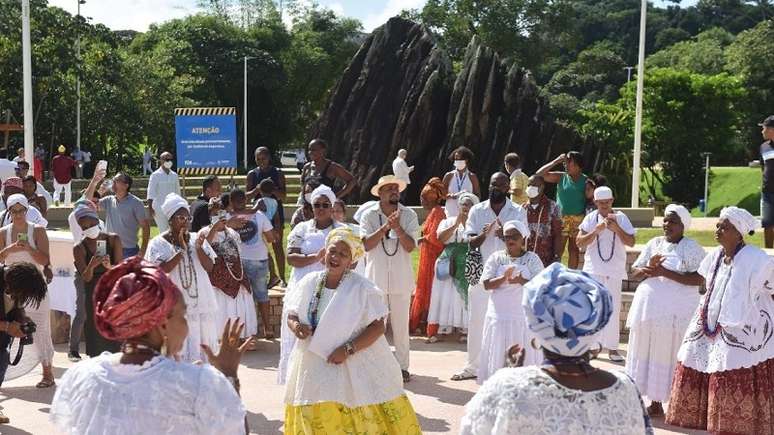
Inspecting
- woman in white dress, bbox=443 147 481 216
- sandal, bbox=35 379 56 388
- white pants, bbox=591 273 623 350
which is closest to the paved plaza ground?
sandal, bbox=35 379 56 388

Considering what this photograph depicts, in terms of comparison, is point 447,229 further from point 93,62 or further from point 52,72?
point 93,62

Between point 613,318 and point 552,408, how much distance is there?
7260mm

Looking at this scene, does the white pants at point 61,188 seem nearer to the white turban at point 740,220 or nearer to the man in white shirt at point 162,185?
the man in white shirt at point 162,185

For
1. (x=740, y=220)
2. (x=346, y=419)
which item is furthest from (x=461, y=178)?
(x=346, y=419)

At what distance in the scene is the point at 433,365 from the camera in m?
10.6

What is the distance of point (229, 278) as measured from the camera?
413 inches

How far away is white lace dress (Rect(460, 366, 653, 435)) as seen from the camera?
3.63 meters

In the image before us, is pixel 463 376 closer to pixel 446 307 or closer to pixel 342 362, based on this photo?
pixel 446 307

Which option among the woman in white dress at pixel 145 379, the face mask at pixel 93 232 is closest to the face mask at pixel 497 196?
the face mask at pixel 93 232

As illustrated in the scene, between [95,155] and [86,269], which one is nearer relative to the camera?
[86,269]

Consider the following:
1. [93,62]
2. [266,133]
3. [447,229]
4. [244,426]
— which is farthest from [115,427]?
[266,133]

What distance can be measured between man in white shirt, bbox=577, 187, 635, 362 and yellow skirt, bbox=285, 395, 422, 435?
435 cm

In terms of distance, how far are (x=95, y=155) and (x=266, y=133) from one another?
1470cm

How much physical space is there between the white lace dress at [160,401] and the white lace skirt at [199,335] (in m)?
3.84
